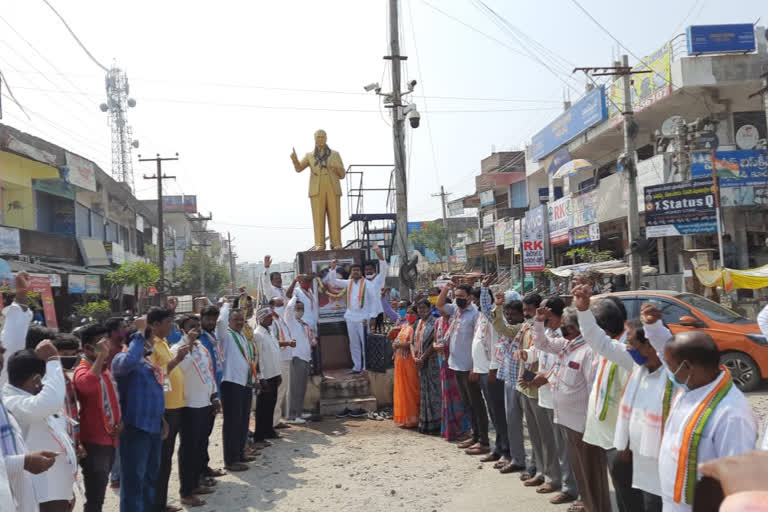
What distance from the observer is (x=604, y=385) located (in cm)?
395

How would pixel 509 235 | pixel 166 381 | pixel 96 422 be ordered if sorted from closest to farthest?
pixel 96 422 → pixel 166 381 → pixel 509 235

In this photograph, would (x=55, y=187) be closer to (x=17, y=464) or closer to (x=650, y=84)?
(x=650, y=84)

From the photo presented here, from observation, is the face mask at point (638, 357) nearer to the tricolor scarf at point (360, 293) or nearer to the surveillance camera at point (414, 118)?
the tricolor scarf at point (360, 293)

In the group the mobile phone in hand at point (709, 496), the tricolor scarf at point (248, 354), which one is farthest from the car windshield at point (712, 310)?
the mobile phone in hand at point (709, 496)

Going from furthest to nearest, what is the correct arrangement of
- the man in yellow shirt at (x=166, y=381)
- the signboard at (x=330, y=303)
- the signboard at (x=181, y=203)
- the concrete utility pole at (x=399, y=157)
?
the signboard at (x=181, y=203), the concrete utility pole at (x=399, y=157), the signboard at (x=330, y=303), the man in yellow shirt at (x=166, y=381)

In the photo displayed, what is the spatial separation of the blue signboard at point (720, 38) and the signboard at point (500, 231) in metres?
14.4

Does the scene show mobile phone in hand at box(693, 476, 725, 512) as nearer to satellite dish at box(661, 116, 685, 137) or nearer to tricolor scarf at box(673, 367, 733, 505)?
tricolor scarf at box(673, 367, 733, 505)

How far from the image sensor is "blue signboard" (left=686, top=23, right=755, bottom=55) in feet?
60.7

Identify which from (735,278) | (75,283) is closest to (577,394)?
(735,278)

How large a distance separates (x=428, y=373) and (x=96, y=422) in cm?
489

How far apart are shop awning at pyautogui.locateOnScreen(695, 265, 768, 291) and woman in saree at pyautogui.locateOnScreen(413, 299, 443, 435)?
887 cm

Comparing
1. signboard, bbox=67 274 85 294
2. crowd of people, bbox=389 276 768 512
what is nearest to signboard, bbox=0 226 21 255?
signboard, bbox=67 274 85 294

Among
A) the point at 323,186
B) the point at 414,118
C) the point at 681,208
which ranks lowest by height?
the point at 681,208

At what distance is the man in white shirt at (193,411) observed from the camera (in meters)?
5.79
